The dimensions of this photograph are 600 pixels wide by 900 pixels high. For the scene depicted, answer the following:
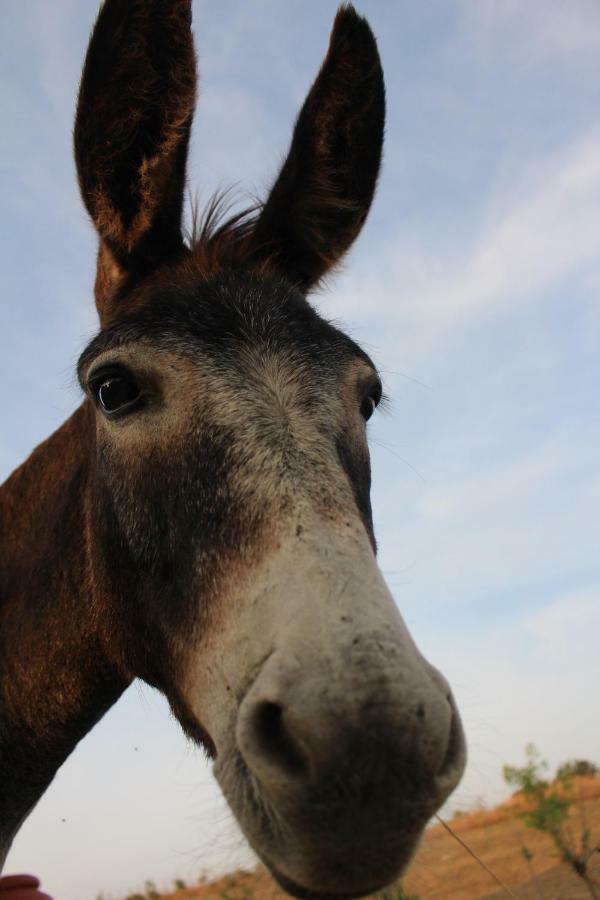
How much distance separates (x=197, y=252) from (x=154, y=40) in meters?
1.04

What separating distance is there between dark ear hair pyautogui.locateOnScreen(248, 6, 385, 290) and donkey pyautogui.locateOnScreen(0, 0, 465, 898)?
0.01 metres

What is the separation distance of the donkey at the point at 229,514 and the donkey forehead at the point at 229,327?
0.04ft

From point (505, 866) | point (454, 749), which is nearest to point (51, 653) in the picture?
point (454, 749)

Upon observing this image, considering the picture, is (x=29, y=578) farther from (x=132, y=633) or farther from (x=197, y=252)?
(x=197, y=252)

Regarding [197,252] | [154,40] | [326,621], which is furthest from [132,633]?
[154,40]

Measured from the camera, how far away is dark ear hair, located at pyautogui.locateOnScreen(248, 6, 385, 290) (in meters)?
4.17

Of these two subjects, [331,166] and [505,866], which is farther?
[505,866]

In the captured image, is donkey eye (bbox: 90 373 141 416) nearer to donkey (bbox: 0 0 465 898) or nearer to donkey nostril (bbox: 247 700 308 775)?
donkey (bbox: 0 0 465 898)

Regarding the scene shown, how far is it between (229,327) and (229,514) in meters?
0.92

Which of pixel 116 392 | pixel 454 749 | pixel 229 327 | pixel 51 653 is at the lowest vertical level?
pixel 51 653

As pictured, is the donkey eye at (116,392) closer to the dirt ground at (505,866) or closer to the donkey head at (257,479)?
the donkey head at (257,479)

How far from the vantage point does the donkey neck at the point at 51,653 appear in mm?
3754

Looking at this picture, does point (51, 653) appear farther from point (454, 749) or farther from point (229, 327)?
point (454, 749)

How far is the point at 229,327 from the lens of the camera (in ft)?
10.3
